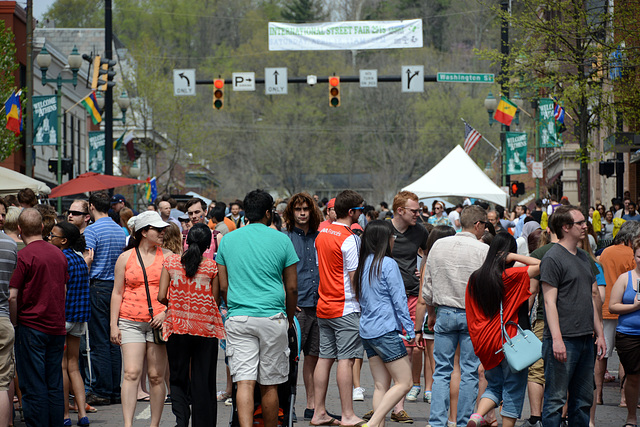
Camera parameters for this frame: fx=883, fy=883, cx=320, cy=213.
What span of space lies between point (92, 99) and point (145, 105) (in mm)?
18951

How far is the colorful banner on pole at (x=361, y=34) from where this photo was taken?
3466cm

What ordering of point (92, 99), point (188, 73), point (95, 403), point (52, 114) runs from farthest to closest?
1. point (188, 73)
2. point (92, 99)
3. point (52, 114)
4. point (95, 403)

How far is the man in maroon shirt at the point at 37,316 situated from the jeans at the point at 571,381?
4.31m

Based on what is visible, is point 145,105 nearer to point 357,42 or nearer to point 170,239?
point 357,42

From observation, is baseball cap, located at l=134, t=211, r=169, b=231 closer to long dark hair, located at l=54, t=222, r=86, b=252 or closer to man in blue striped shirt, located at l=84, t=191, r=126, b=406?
long dark hair, located at l=54, t=222, r=86, b=252

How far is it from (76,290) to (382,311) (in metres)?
3.21

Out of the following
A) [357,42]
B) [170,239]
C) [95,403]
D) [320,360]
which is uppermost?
[357,42]

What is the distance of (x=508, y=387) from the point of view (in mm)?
7309

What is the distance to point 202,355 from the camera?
734cm

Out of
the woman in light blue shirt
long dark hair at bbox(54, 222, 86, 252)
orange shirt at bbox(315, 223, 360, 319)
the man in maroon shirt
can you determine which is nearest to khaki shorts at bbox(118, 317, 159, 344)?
the man in maroon shirt

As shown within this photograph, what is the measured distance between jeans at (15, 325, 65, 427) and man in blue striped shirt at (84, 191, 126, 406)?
1789 millimetres

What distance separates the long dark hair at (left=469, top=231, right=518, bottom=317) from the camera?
7191 millimetres

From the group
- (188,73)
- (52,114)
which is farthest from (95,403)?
(188,73)

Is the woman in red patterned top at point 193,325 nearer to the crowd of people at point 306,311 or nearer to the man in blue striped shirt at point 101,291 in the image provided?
the crowd of people at point 306,311
